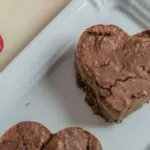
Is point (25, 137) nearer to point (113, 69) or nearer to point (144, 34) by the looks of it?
point (113, 69)

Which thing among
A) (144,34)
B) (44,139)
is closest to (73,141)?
(44,139)

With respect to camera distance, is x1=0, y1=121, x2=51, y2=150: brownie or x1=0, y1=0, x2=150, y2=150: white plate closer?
x1=0, y1=121, x2=51, y2=150: brownie

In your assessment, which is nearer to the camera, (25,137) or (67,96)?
(25,137)

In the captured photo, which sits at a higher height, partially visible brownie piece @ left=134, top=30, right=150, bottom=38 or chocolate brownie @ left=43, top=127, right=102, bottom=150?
partially visible brownie piece @ left=134, top=30, right=150, bottom=38

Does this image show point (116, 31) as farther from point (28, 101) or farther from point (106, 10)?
point (28, 101)

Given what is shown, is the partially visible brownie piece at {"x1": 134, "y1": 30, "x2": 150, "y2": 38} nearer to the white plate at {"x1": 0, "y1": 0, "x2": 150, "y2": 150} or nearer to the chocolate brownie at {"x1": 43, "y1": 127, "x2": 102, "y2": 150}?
the white plate at {"x1": 0, "y1": 0, "x2": 150, "y2": 150}

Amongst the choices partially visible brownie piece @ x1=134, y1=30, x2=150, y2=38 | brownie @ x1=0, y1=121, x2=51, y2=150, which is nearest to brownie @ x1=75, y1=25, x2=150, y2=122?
partially visible brownie piece @ x1=134, y1=30, x2=150, y2=38

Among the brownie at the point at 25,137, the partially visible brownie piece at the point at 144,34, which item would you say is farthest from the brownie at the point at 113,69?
the brownie at the point at 25,137
